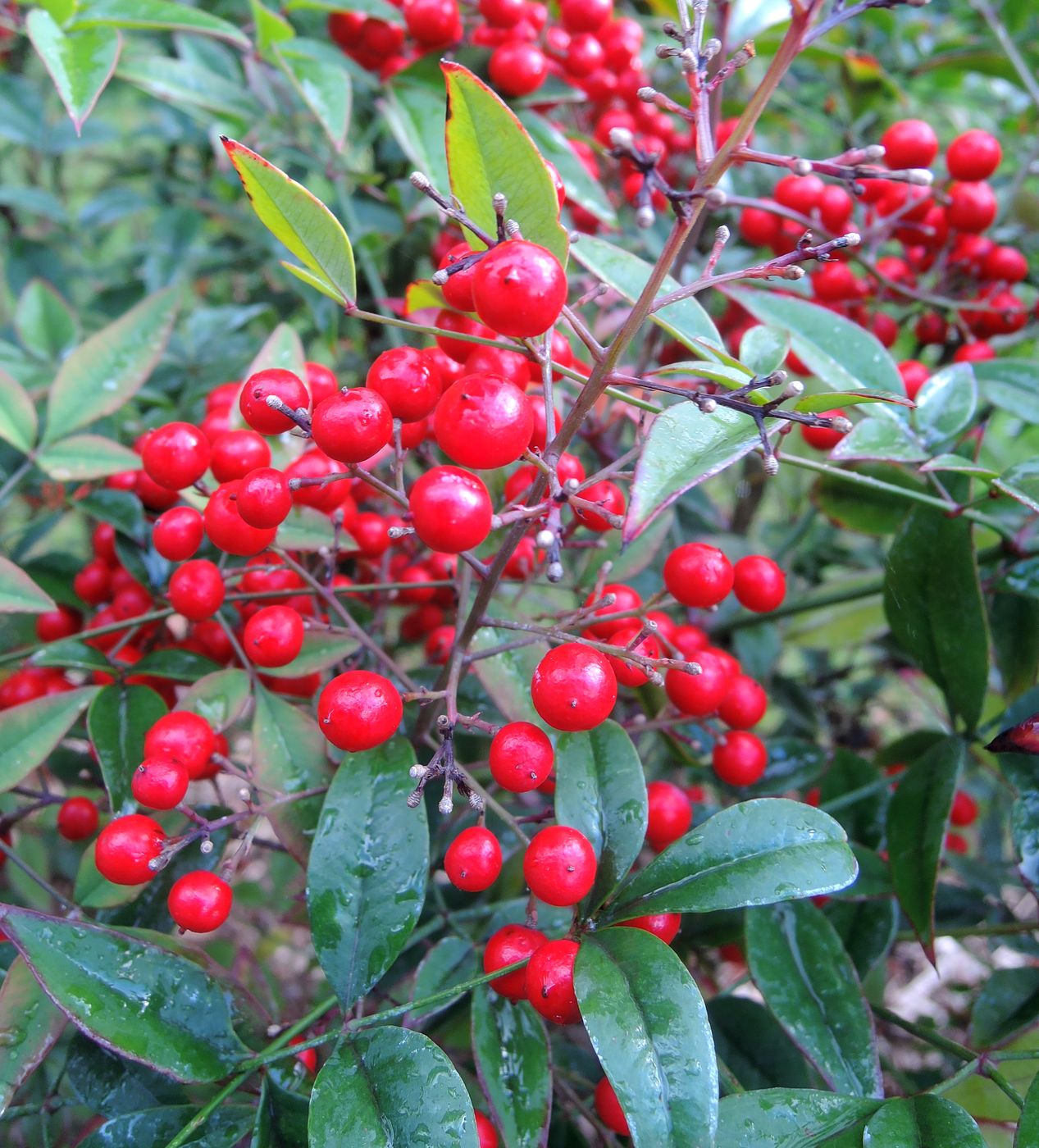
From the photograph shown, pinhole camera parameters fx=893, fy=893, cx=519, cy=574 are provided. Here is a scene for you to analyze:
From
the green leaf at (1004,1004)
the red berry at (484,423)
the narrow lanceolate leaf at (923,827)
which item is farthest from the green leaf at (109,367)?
the green leaf at (1004,1004)

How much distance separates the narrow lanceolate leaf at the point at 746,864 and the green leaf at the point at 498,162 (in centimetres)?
46

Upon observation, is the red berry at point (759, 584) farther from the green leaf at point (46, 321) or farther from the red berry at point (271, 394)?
the green leaf at point (46, 321)

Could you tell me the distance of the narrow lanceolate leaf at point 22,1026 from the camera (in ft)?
2.39

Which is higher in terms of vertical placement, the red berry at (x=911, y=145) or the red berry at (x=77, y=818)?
the red berry at (x=911, y=145)

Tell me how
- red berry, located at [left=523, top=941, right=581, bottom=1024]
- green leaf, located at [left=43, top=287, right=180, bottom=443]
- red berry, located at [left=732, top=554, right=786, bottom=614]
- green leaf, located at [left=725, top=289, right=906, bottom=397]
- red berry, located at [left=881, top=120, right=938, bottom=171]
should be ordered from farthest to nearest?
1. red berry, located at [left=881, top=120, right=938, bottom=171]
2. green leaf, located at [left=43, top=287, right=180, bottom=443]
3. green leaf, located at [left=725, top=289, right=906, bottom=397]
4. red berry, located at [left=732, top=554, right=786, bottom=614]
5. red berry, located at [left=523, top=941, right=581, bottom=1024]

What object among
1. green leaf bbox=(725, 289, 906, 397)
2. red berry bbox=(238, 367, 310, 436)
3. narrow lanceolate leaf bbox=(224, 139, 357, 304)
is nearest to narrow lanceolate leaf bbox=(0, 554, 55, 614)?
red berry bbox=(238, 367, 310, 436)

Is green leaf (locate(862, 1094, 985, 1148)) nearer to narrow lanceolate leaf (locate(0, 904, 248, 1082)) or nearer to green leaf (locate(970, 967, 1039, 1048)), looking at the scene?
green leaf (locate(970, 967, 1039, 1048))

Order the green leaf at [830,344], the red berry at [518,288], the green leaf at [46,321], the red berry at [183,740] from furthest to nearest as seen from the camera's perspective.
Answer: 1. the green leaf at [46,321]
2. the green leaf at [830,344]
3. the red berry at [183,740]
4. the red berry at [518,288]

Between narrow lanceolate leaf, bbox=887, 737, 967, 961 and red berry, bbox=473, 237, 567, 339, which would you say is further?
narrow lanceolate leaf, bbox=887, 737, 967, 961

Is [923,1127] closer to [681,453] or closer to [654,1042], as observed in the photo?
[654,1042]

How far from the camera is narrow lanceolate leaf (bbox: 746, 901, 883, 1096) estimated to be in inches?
31.5

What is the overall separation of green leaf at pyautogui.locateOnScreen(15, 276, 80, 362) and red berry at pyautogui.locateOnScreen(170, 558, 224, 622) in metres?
0.78

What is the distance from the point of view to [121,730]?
35.5 inches

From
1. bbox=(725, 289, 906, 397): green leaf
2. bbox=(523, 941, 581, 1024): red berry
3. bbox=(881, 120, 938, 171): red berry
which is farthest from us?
bbox=(881, 120, 938, 171): red berry
